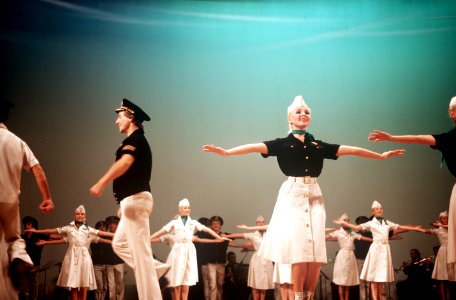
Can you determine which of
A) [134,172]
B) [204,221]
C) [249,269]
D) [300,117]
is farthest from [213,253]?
[134,172]

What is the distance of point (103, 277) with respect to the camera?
10.1 metres

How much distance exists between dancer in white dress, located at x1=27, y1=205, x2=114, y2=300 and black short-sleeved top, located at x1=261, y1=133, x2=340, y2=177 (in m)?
5.30

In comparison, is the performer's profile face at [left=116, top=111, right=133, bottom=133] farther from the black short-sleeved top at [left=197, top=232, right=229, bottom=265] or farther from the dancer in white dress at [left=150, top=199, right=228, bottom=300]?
the black short-sleeved top at [left=197, top=232, right=229, bottom=265]

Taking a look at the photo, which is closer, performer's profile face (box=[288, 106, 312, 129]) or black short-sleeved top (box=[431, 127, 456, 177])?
black short-sleeved top (box=[431, 127, 456, 177])

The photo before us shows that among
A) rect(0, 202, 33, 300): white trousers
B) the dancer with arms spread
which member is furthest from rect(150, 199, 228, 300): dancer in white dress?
rect(0, 202, 33, 300): white trousers

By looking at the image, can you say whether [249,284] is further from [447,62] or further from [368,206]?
[447,62]

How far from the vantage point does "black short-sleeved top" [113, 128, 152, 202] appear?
4.23 meters

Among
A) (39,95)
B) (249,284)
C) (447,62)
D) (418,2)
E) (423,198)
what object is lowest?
(249,284)

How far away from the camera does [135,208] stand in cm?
415

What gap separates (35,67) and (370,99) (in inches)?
298

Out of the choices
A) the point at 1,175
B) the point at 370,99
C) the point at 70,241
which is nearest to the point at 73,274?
the point at 70,241

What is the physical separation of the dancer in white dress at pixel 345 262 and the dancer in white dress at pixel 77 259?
4550 mm

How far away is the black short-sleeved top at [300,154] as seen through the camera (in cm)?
466

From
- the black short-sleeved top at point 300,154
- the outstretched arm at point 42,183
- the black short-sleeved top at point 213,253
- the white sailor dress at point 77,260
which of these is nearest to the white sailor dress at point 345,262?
the black short-sleeved top at point 213,253
